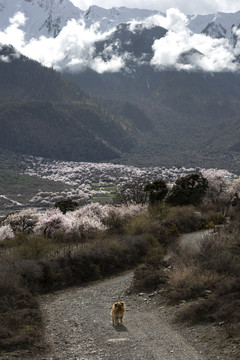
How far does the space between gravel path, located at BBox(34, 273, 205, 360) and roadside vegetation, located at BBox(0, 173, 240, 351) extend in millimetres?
820

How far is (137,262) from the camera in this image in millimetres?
28641

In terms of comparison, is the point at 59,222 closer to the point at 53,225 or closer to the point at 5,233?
the point at 53,225

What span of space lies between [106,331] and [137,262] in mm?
13202

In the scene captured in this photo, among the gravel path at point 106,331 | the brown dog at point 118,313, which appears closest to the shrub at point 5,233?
the gravel path at point 106,331

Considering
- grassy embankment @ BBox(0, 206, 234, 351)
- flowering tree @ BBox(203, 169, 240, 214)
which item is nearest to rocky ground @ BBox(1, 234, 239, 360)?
grassy embankment @ BBox(0, 206, 234, 351)

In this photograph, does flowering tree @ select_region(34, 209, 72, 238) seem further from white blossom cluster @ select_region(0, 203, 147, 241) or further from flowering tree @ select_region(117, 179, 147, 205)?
flowering tree @ select_region(117, 179, 147, 205)

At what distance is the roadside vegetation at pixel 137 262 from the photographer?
15.2 meters

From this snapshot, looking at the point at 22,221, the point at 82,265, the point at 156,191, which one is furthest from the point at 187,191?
the point at 82,265

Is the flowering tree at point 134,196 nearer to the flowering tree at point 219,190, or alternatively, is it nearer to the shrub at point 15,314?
the flowering tree at point 219,190

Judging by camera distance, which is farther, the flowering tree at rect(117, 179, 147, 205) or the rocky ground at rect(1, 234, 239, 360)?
the flowering tree at rect(117, 179, 147, 205)

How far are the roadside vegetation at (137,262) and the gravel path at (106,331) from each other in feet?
2.69

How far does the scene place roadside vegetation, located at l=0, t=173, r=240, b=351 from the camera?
49.9ft

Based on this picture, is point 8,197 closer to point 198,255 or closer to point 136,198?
point 136,198

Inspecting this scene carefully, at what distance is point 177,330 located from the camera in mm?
14781
